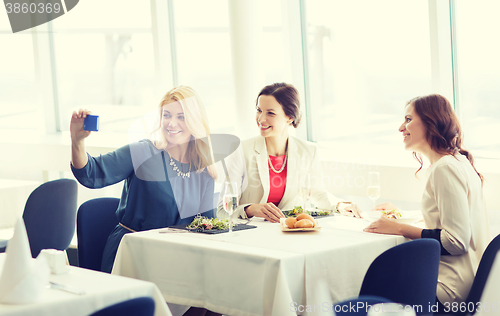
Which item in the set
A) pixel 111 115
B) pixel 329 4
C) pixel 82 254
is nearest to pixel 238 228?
pixel 82 254

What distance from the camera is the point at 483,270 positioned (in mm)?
1992

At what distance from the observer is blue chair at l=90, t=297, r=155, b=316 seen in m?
1.40

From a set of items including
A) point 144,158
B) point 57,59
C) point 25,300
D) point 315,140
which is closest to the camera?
point 25,300

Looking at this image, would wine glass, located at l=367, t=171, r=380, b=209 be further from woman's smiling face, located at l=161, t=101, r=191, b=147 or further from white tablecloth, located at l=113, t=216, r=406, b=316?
woman's smiling face, located at l=161, t=101, r=191, b=147

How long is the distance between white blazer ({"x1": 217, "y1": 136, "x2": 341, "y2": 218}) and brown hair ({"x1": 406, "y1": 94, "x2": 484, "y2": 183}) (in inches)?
31.9

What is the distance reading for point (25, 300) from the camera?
61.5 inches

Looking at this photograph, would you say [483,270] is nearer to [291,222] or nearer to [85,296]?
[291,222]

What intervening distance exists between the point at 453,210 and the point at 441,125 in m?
0.39

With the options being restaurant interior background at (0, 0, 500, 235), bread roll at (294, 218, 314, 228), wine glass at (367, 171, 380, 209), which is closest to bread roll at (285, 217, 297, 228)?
bread roll at (294, 218, 314, 228)

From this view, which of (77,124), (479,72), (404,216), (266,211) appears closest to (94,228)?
(77,124)

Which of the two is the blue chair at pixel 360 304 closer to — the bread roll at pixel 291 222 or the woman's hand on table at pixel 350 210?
the bread roll at pixel 291 222

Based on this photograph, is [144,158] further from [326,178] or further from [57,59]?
A: [57,59]

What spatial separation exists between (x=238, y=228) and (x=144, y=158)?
0.72 meters

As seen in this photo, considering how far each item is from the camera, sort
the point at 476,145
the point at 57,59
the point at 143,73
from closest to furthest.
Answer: the point at 476,145
the point at 143,73
the point at 57,59
